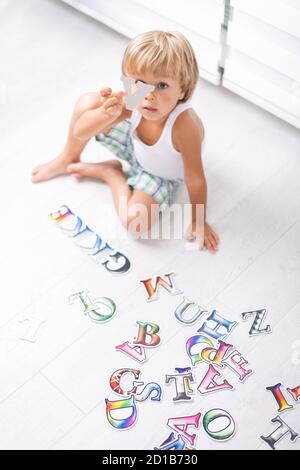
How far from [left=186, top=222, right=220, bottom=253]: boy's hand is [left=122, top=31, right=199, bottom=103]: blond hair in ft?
1.38

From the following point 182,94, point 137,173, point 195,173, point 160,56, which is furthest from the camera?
point 137,173

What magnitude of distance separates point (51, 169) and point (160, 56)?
0.55m

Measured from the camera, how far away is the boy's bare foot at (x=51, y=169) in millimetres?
1649

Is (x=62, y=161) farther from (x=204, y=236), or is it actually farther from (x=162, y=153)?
(x=204, y=236)

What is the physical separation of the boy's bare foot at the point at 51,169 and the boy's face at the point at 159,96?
39cm

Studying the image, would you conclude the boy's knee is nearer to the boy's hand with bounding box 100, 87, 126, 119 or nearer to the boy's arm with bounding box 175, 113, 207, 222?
the boy's hand with bounding box 100, 87, 126, 119

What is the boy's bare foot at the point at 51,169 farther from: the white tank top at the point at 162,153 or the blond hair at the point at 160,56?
the blond hair at the point at 160,56

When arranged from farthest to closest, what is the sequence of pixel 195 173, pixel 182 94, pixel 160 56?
pixel 195 173 → pixel 182 94 → pixel 160 56

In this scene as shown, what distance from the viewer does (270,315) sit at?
1.41m

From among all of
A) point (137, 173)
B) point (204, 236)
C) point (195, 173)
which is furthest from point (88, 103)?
point (204, 236)

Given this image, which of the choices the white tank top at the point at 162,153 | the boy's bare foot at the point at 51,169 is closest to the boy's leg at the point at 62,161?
the boy's bare foot at the point at 51,169

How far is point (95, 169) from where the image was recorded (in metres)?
1.64
